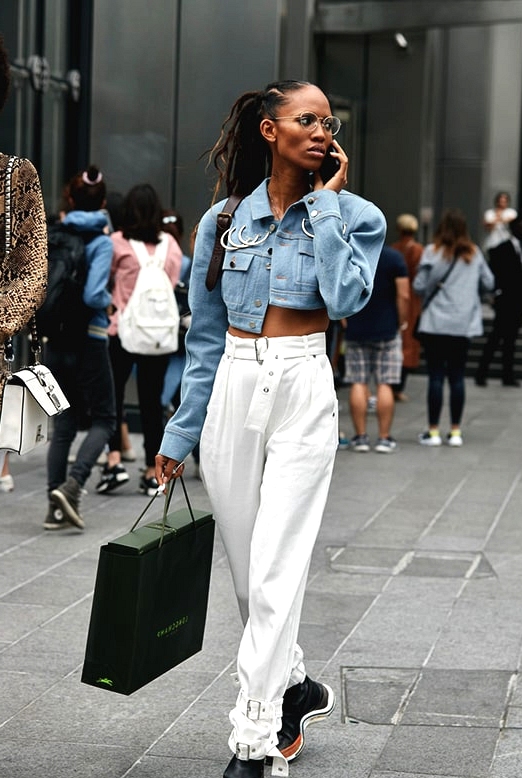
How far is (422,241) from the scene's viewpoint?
68.1ft

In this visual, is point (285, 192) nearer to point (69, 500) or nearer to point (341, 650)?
point (341, 650)

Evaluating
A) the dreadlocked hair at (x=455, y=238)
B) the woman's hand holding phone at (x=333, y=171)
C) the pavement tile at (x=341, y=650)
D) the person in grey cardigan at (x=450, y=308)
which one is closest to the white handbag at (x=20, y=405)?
the woman's hand holding phone at (x=333, y=171)

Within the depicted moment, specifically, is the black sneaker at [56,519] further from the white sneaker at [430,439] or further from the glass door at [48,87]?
the glass door at [48,87]

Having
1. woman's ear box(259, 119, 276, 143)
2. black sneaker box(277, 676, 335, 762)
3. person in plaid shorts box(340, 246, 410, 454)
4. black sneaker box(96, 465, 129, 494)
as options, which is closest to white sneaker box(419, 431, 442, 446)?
person in plaid shorts box(340, 246, 410, 454)

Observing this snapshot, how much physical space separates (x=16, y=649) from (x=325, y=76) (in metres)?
10.2

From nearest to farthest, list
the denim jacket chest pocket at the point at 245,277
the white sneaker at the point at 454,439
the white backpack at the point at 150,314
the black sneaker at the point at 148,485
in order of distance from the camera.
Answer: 1. the denim jacket chest pocket at the point at 245,277
2. the white backpack at the point at 150,314
3. the black sneaker at the point at 148,485
4. the white sneaker at the point at 454,439

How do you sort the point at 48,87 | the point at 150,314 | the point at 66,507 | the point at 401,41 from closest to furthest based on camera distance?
the point at 66,507
the point at 150,314
the point at 48,87
the point at 401,41

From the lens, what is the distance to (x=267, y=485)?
3.75 m

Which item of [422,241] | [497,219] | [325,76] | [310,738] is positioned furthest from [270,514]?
[422,241]

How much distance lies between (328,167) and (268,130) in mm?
215

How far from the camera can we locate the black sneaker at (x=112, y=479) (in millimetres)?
8516

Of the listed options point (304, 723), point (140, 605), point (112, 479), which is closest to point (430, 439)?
point (112, 479)

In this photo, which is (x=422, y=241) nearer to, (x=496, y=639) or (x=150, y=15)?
(x=150, y=15)

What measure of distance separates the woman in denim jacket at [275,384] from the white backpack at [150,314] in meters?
4.34
